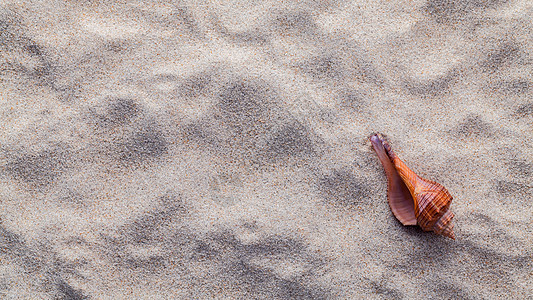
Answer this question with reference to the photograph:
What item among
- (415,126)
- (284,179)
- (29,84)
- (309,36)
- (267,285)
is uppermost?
(309,36)

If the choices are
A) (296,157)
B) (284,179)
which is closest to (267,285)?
(284,179)

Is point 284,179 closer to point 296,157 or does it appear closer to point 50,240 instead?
point 296,157

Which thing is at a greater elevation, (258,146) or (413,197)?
(413,197)
